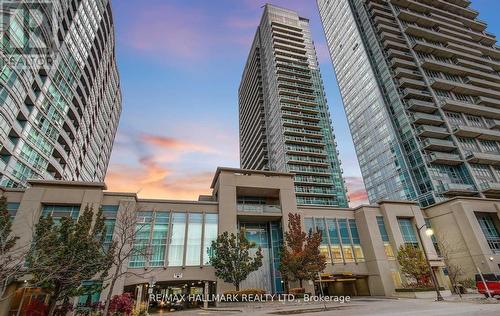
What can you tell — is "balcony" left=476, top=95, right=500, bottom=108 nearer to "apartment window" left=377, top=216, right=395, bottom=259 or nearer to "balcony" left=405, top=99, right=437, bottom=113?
"balcony" left=405, top=99, right=437, bottom=113

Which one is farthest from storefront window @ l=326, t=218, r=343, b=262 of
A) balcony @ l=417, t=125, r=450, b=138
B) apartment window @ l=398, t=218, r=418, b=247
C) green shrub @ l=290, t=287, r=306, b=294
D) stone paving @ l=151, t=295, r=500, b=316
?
balcony @ l=417, t=125, r=450, b=138

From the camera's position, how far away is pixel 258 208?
3822cm

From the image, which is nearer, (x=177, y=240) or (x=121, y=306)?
(x=121, y=306)

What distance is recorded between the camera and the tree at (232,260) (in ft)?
99.0

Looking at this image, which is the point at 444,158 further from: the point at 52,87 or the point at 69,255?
the point at 52,87

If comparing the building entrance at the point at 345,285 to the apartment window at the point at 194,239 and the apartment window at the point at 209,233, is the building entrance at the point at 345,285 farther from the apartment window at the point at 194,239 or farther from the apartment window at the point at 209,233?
the apartment window at the point at 194,239

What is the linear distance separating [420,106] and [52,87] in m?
78.6

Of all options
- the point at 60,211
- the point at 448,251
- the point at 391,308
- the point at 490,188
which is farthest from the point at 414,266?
the point at 60,211

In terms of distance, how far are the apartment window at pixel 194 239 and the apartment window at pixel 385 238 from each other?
Result: 26.4m

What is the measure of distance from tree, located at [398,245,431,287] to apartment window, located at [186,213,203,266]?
25998 millimetres

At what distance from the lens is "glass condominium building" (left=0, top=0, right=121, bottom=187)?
37.2m

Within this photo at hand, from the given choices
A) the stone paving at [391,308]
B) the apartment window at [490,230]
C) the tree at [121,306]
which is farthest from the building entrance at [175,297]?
the apartment window at [490,230]

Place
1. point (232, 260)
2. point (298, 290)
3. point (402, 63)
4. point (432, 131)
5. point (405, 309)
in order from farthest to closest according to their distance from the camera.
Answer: point (402, 63) → point (432, 131) → point (298, 290) → point (232, 260) → point (405, 309)

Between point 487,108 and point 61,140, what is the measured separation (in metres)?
99.9
